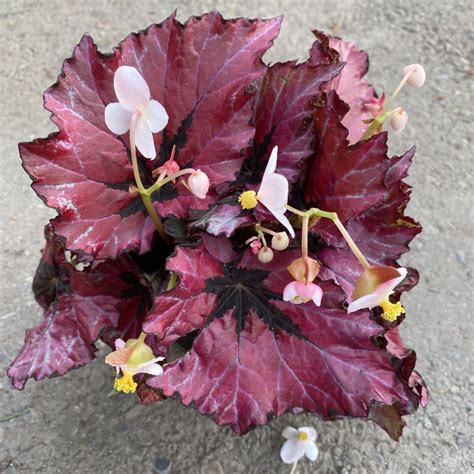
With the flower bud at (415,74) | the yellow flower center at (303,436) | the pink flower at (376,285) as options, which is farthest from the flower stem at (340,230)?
the yellow flower center at (303,436)

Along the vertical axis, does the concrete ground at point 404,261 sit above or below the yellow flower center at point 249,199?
below

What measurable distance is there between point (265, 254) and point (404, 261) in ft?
2.55

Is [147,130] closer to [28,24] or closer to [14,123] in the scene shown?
[14,123]

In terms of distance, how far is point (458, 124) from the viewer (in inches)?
71.8

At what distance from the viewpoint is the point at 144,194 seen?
839mm

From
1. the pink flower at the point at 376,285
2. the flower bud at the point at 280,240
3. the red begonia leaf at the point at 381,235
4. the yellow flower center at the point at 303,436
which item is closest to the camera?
the pink flower at the point at 376,285

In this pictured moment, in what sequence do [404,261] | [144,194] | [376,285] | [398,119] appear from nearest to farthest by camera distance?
[376,285] → [144,194] → [398,119] → [404,261]

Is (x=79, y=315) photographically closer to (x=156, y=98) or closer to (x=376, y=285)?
(x=156, y=98)

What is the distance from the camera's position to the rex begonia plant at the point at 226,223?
0.85 m

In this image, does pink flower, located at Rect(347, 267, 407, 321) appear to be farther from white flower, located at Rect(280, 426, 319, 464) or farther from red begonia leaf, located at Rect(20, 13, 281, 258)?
white flower, located at Rect(280, 426, 319, 464)

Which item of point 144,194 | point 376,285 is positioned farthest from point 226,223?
point 376,285

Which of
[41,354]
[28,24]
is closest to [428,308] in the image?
[41,354]

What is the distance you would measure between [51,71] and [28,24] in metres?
0.22

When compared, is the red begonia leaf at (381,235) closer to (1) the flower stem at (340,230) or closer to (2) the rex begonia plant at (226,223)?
(2) the rex begonia plant at (226,223)
